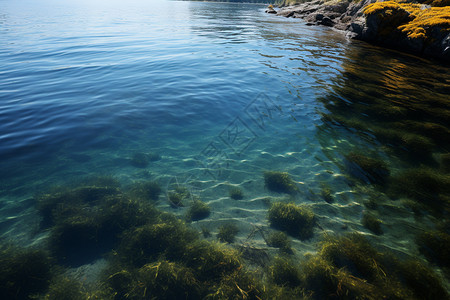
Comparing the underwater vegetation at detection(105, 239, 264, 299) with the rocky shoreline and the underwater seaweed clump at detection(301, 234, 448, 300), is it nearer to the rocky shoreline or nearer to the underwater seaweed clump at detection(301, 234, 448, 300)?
the underwater seaweed clump at detection(301, 234, 448, 300)

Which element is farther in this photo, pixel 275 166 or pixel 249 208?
pixel 275 166

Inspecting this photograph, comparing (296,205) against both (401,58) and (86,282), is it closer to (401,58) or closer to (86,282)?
(86,282)

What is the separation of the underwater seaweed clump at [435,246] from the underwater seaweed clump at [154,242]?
16.9 feet

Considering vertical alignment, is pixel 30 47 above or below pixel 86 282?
above

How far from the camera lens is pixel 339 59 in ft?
59.2

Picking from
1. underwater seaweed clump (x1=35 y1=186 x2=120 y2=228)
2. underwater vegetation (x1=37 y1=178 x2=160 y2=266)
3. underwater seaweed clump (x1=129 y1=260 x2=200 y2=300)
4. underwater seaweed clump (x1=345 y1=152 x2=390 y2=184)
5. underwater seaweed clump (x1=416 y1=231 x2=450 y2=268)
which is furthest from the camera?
underwater seaweed clump (x1=345 y1=152 x2=390 y2=184)

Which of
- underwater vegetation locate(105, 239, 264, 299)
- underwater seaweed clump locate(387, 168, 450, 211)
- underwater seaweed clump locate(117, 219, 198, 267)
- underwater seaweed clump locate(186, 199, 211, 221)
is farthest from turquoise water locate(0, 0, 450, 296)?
underwater vegetation locate(105, 239, 264, 299)

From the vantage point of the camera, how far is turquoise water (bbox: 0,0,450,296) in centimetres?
546

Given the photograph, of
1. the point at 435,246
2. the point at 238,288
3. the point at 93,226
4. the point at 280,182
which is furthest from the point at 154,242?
the point at 435,246

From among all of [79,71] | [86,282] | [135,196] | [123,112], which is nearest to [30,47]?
[79,71]

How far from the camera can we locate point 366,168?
21.9 feet

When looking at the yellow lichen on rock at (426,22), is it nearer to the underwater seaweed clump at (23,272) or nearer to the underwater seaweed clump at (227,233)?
the underwater seaweed clump at (227,233)

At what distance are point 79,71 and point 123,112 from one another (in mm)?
8556

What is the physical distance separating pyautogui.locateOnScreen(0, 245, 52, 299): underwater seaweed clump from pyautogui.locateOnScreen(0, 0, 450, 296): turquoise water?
372 millimetres
